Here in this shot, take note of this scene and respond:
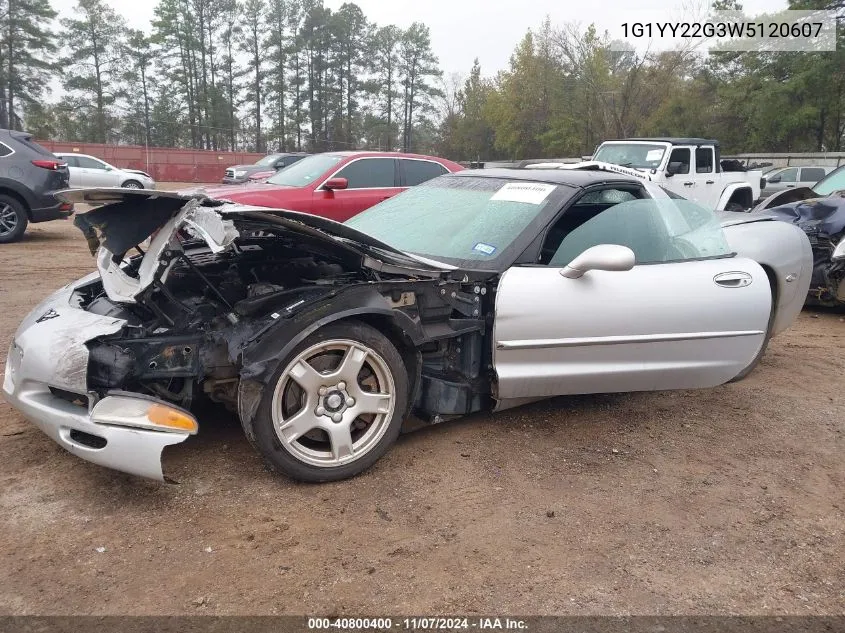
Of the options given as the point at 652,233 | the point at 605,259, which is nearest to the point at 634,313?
the point at 605,259

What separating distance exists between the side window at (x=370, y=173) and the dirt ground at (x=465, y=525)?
5.98 metres

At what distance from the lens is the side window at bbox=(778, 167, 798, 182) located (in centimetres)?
2039

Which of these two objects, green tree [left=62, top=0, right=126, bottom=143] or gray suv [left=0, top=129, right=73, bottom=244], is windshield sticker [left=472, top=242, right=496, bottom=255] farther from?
green tree [left=62, top=0, right=126, bottom=143]

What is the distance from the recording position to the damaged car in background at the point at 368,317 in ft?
9.29

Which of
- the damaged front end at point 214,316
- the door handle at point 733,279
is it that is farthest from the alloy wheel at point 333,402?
the door handle at point 733,279

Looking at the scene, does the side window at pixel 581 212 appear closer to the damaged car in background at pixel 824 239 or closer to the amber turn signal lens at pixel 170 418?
the amber turn signal lens at pixel 170 418

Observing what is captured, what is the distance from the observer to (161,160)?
35562mm

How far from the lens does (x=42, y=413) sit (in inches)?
111

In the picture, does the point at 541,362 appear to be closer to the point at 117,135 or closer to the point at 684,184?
the point at 684,184

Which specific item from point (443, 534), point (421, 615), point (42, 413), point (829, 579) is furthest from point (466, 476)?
point (42, 413)

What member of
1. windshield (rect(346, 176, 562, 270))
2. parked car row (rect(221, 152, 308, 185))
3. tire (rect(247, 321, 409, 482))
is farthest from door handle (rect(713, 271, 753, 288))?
parked car row (rect(221, 152, 308, 185))

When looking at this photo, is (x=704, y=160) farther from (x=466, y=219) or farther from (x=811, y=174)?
(x=466, y=219)

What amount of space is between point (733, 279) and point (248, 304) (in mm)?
2704

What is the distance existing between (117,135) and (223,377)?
53529mm
